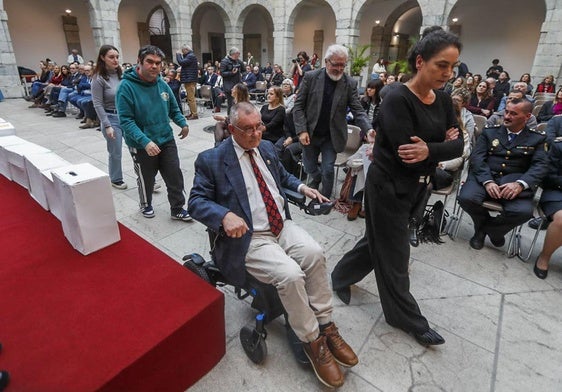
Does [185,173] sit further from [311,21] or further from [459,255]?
[311,21]

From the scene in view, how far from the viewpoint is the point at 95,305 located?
1.47 meters

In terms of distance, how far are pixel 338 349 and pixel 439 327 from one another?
32.7 inches

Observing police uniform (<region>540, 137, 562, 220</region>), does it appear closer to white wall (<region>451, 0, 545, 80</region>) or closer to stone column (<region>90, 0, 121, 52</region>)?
white wall (<region>451, 0, 545, 80</region>)

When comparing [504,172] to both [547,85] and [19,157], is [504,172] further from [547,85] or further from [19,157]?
[547,85]

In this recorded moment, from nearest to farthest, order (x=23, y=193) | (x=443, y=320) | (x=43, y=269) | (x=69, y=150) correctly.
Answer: (x=43, y=269) < (x=443, y=320) < (x=23, y=193) < (x=69, y=150)

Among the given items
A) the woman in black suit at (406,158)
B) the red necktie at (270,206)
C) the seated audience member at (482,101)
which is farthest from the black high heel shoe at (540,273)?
the seated audience member at (482,101)

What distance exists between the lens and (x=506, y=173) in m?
3.05

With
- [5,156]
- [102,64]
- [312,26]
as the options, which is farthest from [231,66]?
[312,26]

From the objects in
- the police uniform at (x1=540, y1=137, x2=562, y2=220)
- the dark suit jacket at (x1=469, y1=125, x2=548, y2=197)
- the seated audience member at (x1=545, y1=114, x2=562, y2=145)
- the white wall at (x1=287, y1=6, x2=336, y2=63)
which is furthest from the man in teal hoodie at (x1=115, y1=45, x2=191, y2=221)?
the white wall at (x1=287, y1=6, x2=336, y2=63)

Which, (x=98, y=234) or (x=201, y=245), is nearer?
(x=98, y=234)

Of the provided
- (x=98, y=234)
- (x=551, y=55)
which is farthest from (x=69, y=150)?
(x=551, y=55)

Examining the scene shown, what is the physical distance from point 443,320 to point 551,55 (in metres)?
10.5

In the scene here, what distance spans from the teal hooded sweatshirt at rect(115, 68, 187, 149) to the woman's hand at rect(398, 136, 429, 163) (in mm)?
2128

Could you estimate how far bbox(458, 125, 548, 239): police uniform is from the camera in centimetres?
284
